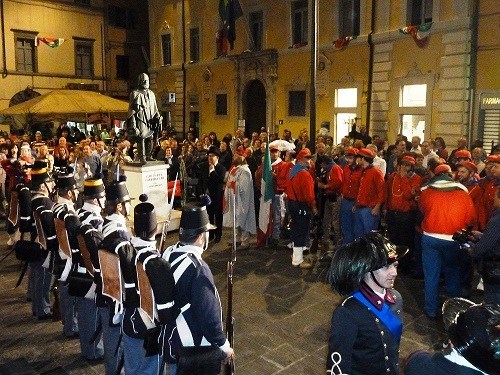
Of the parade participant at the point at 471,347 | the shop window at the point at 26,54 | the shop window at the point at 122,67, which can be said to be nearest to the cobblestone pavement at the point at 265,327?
the parade participant at the point at 471,347

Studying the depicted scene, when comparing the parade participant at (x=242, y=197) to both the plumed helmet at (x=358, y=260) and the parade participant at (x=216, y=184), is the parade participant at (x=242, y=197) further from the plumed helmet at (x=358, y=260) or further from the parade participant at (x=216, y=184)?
the plumed helmet at (x=358, y=260)

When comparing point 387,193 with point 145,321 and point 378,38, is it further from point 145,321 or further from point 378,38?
point 378,38

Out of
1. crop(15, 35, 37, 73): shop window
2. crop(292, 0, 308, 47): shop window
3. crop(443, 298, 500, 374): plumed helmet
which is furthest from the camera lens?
crop(15, 35, 37, 73): shop window

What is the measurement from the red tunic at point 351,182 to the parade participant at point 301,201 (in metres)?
0.57

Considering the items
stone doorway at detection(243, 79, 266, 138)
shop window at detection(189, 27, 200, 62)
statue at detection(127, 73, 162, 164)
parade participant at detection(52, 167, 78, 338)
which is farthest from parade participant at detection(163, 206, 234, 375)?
shop window at detection(189, 27, 200, 62)

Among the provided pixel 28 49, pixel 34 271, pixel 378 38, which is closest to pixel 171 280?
pixel 34 271

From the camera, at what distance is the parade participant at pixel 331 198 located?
28.2ft

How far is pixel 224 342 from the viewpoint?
3.46 meters

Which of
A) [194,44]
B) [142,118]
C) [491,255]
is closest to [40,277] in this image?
Answer: [142,118]

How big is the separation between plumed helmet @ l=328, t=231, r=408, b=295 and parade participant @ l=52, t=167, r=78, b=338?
122 inches

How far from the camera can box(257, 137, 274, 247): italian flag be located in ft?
29.5

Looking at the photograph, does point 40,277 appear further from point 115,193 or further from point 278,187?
point 278,187

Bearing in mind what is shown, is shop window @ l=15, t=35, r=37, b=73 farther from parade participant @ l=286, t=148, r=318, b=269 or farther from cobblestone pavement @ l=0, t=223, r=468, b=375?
parade participant @ l=286, t=148, r=318, b=269

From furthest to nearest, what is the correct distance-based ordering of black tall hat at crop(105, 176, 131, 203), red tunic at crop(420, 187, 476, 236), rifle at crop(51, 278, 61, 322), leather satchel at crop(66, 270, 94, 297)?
rifle at crop(51, 278, 61, 322), red tunic at crop(420, 187, 476, 236), leather satchel at crop(66, 270, 94, 297), black tall hat at crop(105, 176, 131, 203)
